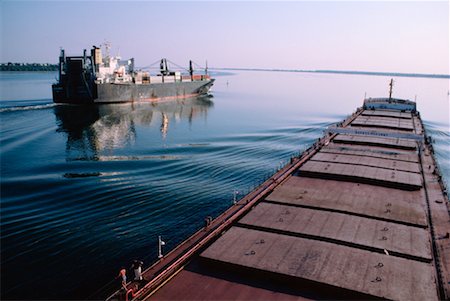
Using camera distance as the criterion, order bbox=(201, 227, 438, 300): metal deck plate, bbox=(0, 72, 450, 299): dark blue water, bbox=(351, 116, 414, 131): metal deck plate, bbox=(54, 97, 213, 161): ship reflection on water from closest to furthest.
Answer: bbox=(201, 227, 438, 300): metal deck plate, bbox=(0, 72, 450, 299): dark blue water, bbox=(54, 97, 213, 161): ship reflection on water, bbox=(351, 116, 414, 131): metal deck plate

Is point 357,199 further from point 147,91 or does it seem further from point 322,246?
point 147,91

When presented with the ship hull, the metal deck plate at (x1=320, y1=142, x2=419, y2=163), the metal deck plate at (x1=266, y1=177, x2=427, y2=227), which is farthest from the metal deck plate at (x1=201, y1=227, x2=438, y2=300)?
the ship hull

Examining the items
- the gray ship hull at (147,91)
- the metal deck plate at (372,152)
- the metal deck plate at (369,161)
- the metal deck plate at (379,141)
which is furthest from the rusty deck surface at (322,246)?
the gray ship hull at (147,91)

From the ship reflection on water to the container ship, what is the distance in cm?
294

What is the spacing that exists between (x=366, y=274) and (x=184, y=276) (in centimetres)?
758

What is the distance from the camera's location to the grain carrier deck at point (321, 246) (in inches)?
541

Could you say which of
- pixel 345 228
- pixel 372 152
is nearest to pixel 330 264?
pixel 345 228

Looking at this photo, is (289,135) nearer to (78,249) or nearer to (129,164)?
(129,164)

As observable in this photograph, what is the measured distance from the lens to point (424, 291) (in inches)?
513

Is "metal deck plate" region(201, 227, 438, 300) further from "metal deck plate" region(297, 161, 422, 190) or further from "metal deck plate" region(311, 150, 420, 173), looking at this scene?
"metal deck plate" region(311, 150, 420, 173)

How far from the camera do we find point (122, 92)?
323 feet

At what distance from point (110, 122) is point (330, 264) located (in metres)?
64.4

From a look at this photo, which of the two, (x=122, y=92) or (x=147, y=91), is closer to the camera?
(x=122, y=92)

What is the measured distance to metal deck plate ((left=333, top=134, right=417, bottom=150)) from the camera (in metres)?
39.1
